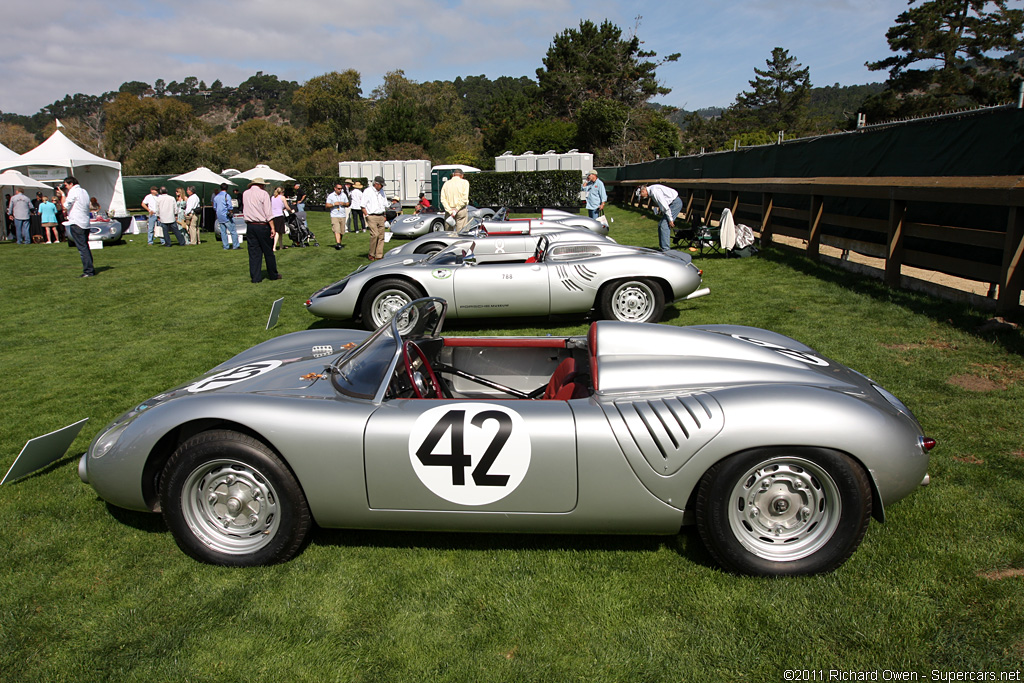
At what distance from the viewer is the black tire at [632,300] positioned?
24.7ft

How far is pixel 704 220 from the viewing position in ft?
57.3

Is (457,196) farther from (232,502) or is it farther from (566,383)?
(232,502)

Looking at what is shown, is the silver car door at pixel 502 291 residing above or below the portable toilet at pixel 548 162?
below

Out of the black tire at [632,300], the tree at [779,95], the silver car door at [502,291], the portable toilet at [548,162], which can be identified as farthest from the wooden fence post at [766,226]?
the tree at [779,95]

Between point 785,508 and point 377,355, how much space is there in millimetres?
2171

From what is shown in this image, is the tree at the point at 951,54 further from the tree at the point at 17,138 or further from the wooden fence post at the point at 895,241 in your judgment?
the tree at the point at 17,138

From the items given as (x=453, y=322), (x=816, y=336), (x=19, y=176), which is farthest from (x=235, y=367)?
(x=19, y=176)

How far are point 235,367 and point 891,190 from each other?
836 centimetres

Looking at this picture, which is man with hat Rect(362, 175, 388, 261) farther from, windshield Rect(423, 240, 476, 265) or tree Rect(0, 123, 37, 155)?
tree Rect(0, 123, 37, 155)

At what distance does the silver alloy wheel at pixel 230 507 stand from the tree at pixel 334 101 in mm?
90554

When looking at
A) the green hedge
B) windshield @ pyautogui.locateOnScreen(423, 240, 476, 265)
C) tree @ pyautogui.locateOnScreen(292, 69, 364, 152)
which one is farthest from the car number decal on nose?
tree @ pyautogui.locateOnScreen(292, 69, 364, 152)

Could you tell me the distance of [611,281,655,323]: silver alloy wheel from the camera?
7.55m

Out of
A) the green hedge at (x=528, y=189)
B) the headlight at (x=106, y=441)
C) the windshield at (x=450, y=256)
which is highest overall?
the green hedge at (x=528, y=189)

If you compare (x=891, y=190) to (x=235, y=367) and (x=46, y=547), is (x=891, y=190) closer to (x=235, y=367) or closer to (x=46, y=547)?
(x=235, y=367)
